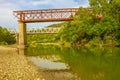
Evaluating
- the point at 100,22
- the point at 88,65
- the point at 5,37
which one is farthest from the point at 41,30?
the point at 88,65

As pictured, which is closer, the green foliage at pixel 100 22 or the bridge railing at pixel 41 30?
the green foliage at pixel 100 22

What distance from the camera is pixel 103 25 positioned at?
222 ft

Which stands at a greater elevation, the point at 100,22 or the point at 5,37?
the point at 100,22

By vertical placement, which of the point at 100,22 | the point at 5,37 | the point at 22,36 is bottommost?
the point at 5,37

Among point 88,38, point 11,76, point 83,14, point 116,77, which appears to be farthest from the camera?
point 88,38

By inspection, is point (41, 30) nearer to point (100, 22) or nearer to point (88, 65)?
point (100, 22)

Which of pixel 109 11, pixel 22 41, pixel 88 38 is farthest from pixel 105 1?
pixel 22 41

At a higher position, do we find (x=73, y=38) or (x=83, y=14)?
(x=83, y=14)

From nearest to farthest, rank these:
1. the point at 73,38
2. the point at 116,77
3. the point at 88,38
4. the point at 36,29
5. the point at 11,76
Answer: the point at 11,76, the point at 116,77, the point at 88,38, the point at 73,38, the point at 36,29

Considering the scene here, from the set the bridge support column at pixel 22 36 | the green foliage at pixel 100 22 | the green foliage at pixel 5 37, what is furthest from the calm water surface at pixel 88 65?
the green foliage at pixel 5 37

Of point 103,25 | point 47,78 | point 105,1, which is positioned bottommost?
point 47,78

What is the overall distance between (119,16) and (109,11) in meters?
2.42

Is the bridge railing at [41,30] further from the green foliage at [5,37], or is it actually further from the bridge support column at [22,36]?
the bridge support column at [22,36]

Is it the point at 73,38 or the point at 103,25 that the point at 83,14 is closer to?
the point at 103,25
